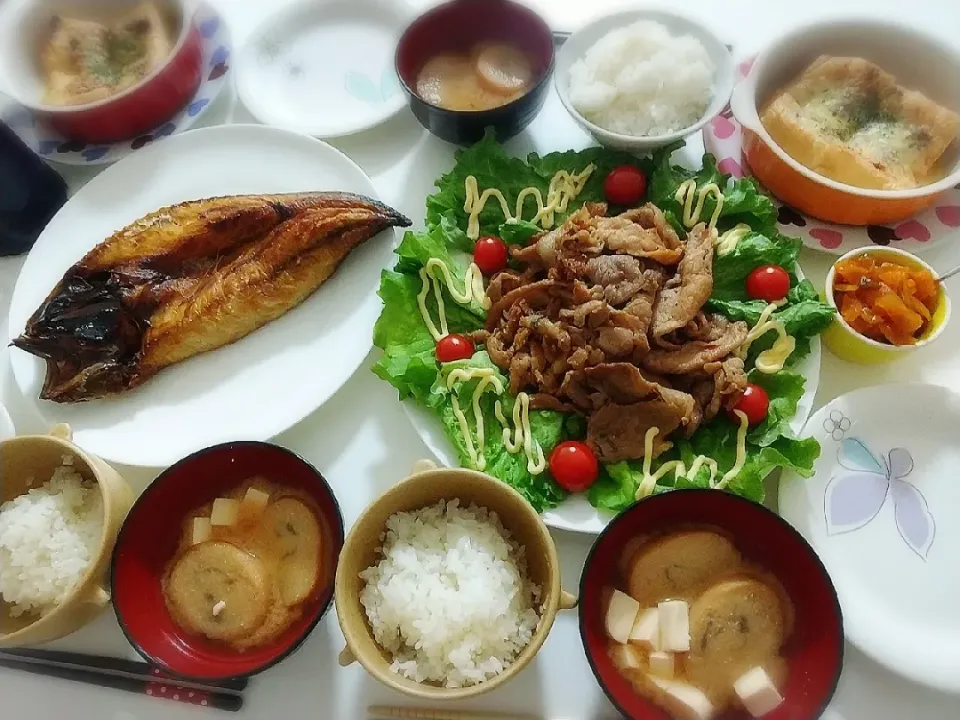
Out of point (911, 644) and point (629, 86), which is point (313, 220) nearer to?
point (629, 86)

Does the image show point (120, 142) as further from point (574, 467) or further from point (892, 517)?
point (892, 517)

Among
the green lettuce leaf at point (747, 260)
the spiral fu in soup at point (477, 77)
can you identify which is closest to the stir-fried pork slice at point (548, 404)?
the green lettuce leaf at point (747, 260)

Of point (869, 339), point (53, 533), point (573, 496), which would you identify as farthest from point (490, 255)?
point (53, 533)

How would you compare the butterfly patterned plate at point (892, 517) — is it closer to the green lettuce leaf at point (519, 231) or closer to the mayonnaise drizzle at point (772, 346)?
the mayonnaise drizzle at point (772, 346)

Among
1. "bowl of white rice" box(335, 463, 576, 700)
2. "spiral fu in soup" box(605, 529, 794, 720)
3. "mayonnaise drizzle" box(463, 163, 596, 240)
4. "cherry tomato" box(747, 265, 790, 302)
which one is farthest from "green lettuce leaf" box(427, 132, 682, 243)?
"spiral fu in soup" box(605, 529, 794, 720)

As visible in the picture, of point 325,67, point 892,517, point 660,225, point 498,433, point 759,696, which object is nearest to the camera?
point 759,696

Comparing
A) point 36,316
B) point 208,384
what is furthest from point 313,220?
point 36,316
